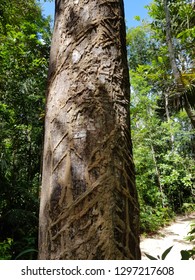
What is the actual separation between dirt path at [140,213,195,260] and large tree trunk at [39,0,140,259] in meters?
6.01

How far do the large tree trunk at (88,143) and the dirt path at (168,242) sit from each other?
601cm

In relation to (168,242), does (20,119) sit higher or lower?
higher

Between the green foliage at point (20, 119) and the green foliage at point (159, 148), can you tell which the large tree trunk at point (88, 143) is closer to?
the green foliage at point (20, 119)

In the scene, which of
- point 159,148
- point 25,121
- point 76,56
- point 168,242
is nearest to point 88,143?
point 76,56

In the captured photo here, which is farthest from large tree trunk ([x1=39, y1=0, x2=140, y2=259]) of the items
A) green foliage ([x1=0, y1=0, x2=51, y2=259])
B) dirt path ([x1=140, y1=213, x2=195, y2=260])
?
dirt path ([x1=140, y1=213, x2=195, y2=260])

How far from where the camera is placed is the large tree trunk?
0.95 m

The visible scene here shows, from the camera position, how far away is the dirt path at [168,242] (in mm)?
7082

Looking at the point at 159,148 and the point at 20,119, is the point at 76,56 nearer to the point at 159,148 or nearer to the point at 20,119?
the point at 20,119

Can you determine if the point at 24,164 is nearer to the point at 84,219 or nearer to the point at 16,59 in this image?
the point at 16,59

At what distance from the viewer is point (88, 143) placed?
1043mm

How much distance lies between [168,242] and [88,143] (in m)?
8.16

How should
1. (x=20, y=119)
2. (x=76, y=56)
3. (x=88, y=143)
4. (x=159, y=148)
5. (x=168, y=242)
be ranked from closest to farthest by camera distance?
(x=88, y=143) → (x=76, y=56) → (x=20, y=119) → (x=168, y=242) → (x=159, y=148)

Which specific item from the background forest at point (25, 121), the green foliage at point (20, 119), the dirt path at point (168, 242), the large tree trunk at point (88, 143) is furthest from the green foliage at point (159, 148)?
the large tree trunk at point (88, 143)

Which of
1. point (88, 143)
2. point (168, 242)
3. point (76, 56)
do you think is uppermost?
point (76, 56)
